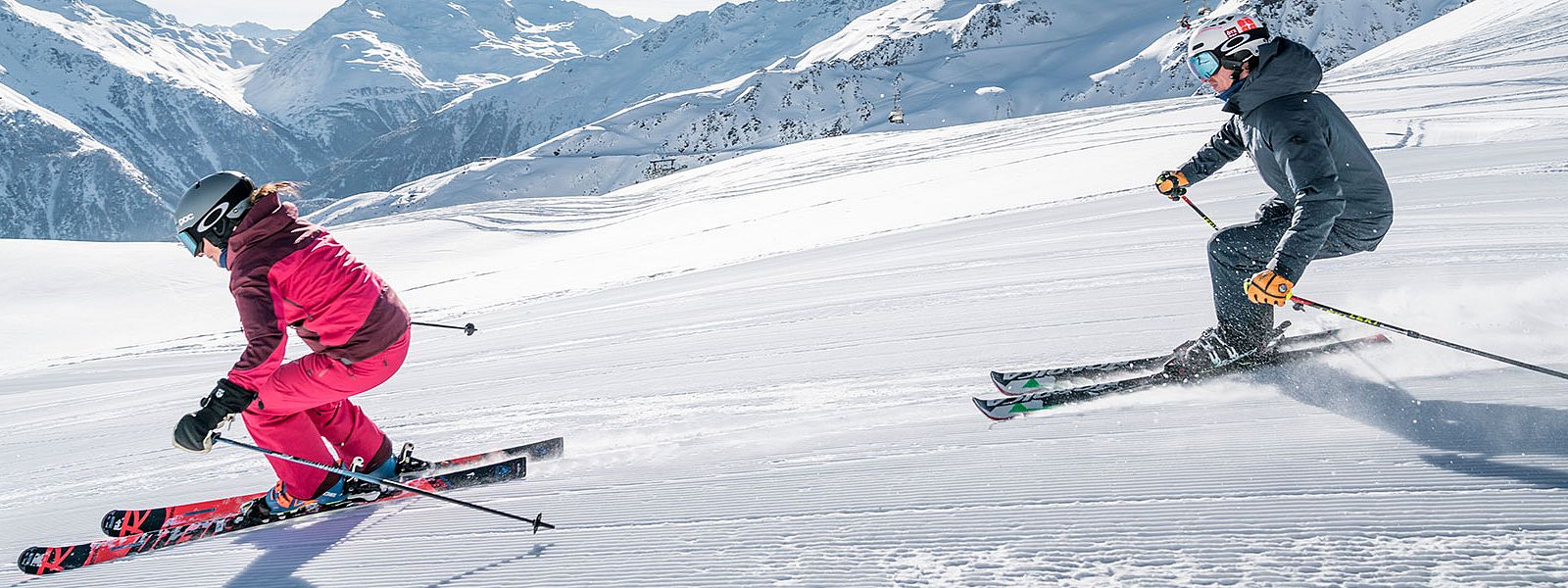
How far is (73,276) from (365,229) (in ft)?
19.3

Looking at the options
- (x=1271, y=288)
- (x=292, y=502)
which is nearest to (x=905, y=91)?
(x=1271, y=288)

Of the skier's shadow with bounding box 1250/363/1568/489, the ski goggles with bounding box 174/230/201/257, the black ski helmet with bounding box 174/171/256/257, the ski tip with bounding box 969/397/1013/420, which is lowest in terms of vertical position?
the skier's shadow with bounding box 1250/363/1568/489

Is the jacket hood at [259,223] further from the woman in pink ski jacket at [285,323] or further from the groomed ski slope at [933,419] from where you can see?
the groomed ski slope at [933,419]

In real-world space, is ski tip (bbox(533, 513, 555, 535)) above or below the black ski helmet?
below

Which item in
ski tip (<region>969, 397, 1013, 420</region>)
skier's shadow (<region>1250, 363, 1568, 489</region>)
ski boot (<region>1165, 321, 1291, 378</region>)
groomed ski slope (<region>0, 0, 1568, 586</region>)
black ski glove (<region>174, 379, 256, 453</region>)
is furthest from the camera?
ski boot (<region>1165, 321, 1291, 378</region>)

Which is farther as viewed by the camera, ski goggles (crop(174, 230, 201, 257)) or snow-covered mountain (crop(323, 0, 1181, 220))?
snow-covered mountain (crop(323, 0, 1181, 220))

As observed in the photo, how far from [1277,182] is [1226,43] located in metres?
0.71

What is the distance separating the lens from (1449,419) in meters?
3.26

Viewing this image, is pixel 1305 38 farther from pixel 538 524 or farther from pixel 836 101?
pixel 538 524

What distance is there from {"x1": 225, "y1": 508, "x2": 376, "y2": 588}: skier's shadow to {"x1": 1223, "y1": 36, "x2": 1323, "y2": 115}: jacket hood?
434 cm

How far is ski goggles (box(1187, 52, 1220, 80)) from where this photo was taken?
12.0 feet

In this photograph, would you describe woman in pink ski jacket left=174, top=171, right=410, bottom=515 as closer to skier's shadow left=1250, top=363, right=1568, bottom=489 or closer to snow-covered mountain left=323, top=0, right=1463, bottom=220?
skier's shadow left=1250, top=363, right=1568, bottom=489

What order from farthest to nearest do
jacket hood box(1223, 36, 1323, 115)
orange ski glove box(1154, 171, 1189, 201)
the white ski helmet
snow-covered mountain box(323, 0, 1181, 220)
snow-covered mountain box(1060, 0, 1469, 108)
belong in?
snow-covered mountain box(323, 0, 1181, 220) < snow-covered mountain box(1060, 0, 1469, 108) < orange ski glove box(1154, 171, 1189, 201) < the white ski helmet < jacket hood box(1223, 36, 1323, 115)

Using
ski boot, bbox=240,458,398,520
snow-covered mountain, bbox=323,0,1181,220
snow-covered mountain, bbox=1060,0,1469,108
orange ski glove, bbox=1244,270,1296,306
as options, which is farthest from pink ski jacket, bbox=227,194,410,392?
snow-covered mountain, bbox=1060,0,1469,108
